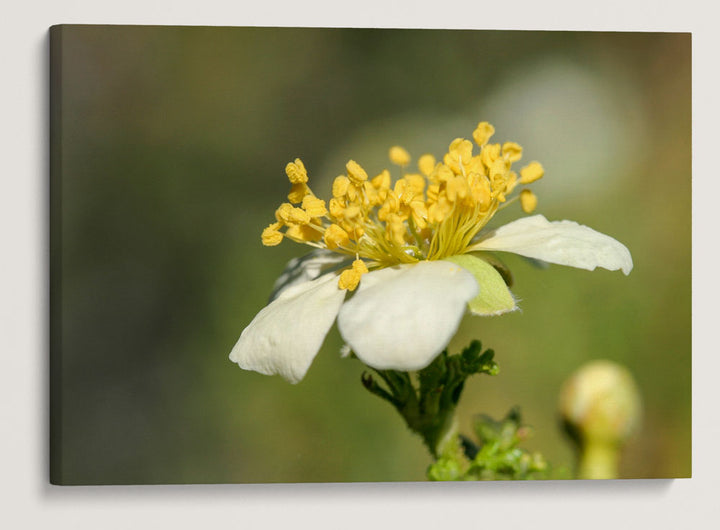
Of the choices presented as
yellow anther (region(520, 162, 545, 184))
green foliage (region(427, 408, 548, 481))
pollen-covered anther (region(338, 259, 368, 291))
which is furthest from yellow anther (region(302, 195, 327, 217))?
green foliage (region(427, 408, 548, 481))

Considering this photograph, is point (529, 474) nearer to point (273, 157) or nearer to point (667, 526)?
point (667, 526)

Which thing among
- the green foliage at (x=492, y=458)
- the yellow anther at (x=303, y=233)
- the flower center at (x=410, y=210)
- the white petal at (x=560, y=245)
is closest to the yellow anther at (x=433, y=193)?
the flower center at (x=410, y=210)

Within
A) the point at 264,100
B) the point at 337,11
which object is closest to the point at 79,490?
the point at 264,100

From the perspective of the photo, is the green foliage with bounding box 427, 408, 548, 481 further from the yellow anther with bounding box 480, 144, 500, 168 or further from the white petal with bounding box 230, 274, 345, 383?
the yellow anther with bounding box 480, 144, 500, 168

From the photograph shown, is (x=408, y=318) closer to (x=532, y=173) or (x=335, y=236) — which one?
(x=335, y=236)

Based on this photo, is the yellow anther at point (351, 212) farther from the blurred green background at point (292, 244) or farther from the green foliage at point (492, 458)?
the blurred green background at point (292, 244)

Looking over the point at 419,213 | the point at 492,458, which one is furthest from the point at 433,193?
the point at 492,458
